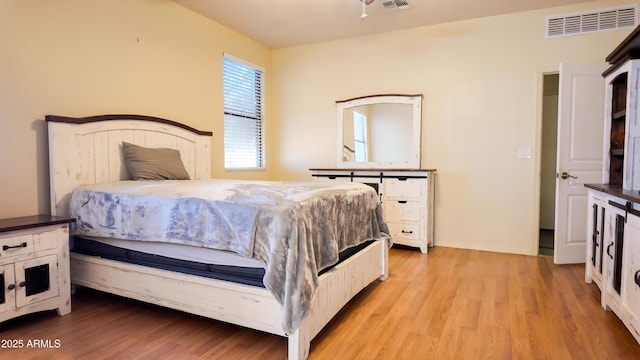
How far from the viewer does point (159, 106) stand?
3594 millimetres

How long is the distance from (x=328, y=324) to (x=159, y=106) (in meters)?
2.71

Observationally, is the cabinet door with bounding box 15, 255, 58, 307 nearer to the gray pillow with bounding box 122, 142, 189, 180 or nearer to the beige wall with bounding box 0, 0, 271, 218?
the beige wall with bounding box 0, 0, 271, 218

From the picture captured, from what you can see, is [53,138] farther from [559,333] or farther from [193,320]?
[559,333]

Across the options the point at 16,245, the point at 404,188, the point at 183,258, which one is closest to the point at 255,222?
the point at 183,258

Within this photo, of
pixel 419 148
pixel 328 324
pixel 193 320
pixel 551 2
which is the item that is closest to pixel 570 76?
pixel 551 2

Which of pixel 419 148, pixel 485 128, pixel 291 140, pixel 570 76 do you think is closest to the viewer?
pixel 570 76

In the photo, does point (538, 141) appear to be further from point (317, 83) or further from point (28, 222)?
point (28, 222)

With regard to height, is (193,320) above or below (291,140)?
below

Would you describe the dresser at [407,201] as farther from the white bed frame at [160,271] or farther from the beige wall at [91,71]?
the beige wall at [91,71]

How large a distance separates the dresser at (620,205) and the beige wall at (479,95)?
979 mm

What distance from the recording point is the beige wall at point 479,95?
3822 millimetres

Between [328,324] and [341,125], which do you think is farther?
[341,125]

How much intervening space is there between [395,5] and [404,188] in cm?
193

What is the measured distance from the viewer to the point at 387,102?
4492 millimetres
